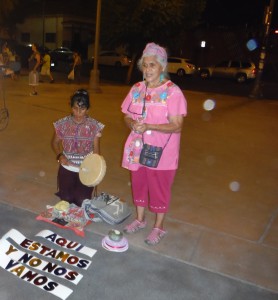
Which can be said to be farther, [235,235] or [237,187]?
[237,187]

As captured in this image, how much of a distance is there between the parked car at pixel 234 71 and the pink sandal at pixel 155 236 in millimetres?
23848

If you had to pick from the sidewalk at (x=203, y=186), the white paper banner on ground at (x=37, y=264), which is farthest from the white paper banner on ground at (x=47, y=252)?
the sidewalk at (x=203, y=186)

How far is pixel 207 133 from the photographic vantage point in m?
9.04

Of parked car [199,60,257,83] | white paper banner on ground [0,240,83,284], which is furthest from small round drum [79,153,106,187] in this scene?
parked car [199,60,257,83]

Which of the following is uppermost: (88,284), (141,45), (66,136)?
(141,45)

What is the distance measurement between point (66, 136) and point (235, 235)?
83.9 inches

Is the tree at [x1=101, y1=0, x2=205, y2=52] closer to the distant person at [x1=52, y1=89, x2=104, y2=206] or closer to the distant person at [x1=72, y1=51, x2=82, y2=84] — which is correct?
the distant person at [x1=72, y1=51, x2=82, y2=84]

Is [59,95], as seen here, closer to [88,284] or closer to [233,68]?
[88,284]

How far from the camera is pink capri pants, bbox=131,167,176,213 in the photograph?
3.71 meters

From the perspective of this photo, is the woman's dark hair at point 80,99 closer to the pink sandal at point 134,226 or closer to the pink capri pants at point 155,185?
the pink capri pants at point 155,185

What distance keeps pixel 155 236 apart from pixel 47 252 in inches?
42.3

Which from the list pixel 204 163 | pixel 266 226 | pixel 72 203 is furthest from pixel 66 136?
pixel 204 163

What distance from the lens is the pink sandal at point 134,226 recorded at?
13.3ft

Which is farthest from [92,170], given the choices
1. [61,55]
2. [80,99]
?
[61,55]
